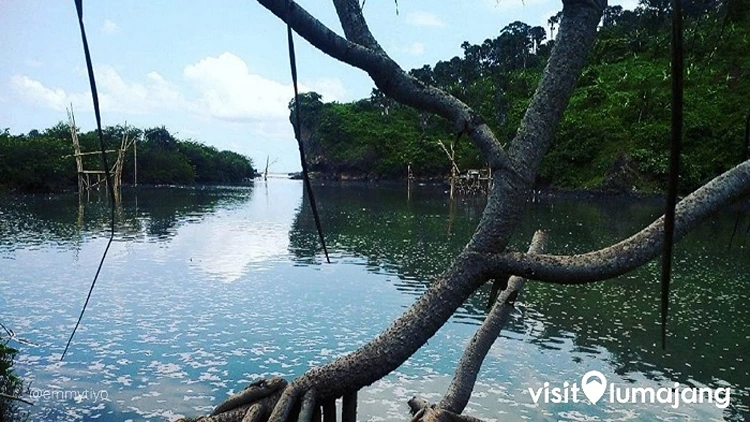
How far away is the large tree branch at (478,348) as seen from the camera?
2.72m

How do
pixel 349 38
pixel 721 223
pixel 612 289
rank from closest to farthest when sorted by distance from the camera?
pixel 349 38
pixel 612 289
pixel 721 223

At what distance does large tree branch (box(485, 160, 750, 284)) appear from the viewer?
→ 6.32 feet

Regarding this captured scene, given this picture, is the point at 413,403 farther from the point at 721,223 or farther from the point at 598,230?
the point at 721,223

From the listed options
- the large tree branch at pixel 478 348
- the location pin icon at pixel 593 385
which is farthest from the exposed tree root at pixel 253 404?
the location pin icon at pixel 593 385

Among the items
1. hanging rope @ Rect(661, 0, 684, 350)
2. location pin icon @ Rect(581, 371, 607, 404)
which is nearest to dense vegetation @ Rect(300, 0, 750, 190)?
location pin icon @ Rect(581, 371, 607, 404)

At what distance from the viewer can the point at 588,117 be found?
180ft

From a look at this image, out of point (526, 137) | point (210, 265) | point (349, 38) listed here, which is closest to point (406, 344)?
point (526, 137)

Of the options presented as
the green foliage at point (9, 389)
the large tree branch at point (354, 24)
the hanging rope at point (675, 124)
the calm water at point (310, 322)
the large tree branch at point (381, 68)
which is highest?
the large tree branch at point (354, 24)

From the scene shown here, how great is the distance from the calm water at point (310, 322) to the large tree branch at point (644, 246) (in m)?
5.78

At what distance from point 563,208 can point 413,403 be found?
36.3 m

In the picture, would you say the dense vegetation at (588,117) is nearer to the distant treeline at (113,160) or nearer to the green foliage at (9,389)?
the distant treeline at (113,160)

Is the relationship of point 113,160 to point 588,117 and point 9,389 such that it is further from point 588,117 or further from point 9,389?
point 9,389

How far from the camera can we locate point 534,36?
7869 cm

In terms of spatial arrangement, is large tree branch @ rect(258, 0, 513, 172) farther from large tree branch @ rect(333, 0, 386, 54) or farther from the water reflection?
the water reflection
